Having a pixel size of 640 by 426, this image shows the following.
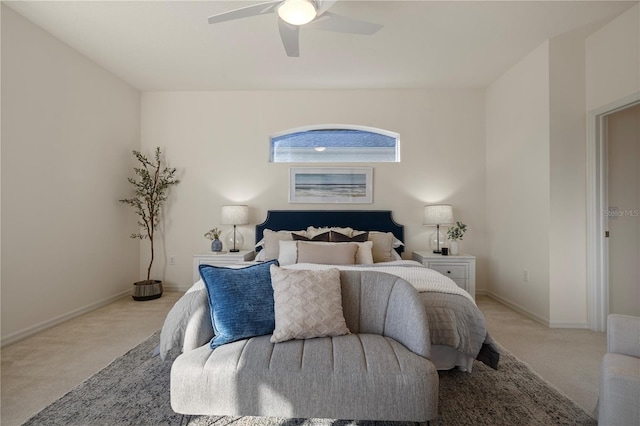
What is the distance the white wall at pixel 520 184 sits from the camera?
3191mm

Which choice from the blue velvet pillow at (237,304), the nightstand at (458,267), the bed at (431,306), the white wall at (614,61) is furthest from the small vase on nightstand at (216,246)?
the white wall at (614,61)

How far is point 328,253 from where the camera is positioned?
315 cm

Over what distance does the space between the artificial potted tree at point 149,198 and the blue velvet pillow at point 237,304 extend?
2.63 m

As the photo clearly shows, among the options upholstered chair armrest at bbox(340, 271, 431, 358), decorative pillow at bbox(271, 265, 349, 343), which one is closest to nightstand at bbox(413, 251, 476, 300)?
upholstered chair armrest at bbox(340, 271, 431, 358)

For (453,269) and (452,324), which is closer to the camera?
(452,324)

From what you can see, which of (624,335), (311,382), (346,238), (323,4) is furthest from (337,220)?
(624,335)

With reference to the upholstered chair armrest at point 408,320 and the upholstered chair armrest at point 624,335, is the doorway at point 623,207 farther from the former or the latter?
the upholstered chair armrest at point 408,320

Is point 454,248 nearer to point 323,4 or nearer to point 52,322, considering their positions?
point 323,4

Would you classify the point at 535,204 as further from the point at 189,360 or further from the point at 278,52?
the point at 189,360

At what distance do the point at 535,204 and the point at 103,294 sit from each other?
5122 millimetres

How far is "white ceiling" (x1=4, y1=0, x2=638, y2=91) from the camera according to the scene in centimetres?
260

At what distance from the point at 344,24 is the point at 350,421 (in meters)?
2.70

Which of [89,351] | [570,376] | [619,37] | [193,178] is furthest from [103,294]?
[619,37]

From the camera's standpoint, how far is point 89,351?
2.51 meters
